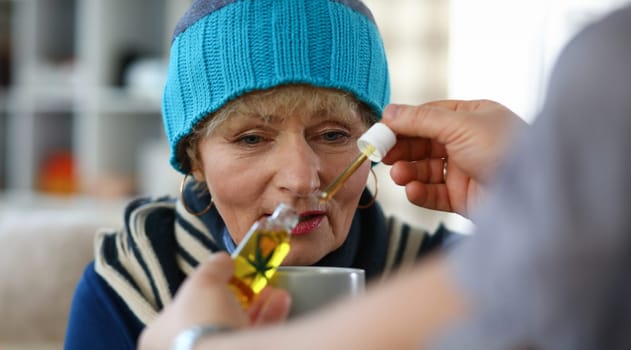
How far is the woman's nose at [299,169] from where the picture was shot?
1.09m

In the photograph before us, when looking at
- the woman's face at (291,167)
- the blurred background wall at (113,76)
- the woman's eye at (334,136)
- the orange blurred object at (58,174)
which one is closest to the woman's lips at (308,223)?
the woman's face at (291,167)

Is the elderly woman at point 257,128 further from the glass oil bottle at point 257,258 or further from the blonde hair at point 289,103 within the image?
the glass oil bottle at point 257,258

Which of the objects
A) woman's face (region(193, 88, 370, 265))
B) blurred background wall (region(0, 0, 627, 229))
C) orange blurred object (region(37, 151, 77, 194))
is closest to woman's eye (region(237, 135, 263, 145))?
woman's face (region(193, 88, 370, 265))

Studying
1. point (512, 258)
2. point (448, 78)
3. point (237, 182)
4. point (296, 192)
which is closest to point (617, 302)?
point (512, 258)

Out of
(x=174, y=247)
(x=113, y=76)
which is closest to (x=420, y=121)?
(x=174, y=247)

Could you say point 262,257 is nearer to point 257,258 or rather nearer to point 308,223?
point 257,258

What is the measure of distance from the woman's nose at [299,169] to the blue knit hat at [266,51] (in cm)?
10

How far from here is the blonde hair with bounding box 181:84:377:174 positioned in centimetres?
114

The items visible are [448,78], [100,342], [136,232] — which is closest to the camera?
[100,342]

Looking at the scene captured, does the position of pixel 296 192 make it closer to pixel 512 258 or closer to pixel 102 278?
pixel 102 278

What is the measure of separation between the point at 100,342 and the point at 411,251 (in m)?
0.56

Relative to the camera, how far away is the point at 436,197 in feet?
3.87

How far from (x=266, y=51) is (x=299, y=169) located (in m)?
0.18

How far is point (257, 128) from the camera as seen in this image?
1.16 metres
